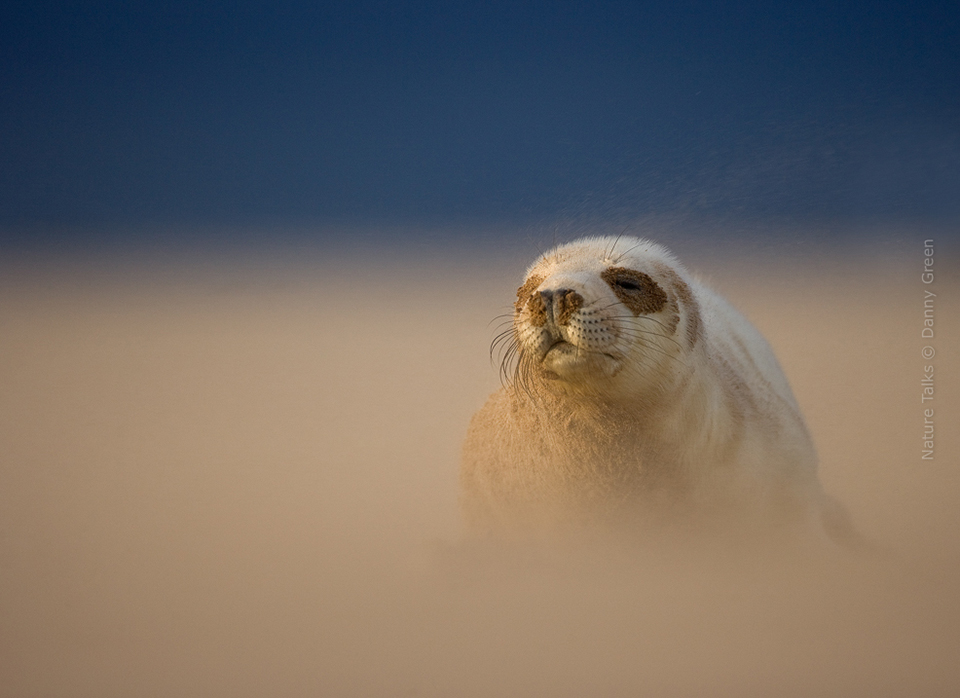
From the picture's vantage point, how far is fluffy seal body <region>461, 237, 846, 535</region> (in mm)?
2219

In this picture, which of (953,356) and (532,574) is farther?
(953,356)

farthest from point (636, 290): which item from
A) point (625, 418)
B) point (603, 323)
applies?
point (625, 418)

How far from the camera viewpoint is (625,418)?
2.35m

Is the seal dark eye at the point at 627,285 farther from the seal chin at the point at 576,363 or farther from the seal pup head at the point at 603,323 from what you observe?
the seal chin at the point at 576,363

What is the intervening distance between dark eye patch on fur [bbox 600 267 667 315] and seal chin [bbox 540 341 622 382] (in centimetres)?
18

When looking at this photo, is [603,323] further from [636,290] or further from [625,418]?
[625,418]

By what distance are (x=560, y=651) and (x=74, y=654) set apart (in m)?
1.55

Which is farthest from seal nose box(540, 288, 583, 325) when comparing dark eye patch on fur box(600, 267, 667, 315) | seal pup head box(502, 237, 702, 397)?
dark eye patch on fur box(600, 267, 667, 315)

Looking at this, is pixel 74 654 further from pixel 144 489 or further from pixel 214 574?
pixel 144 489

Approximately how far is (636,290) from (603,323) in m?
0.21

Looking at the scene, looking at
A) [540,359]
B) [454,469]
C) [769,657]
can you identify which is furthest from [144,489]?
[769,657]

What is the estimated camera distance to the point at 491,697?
232cm

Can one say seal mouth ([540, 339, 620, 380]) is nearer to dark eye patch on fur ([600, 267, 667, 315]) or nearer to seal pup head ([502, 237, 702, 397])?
seal pup head ([502, 237, 702, 397])

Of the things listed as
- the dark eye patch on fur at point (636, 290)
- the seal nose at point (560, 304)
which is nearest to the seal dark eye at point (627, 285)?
the dark eye patch on fur at point (636, 290)
